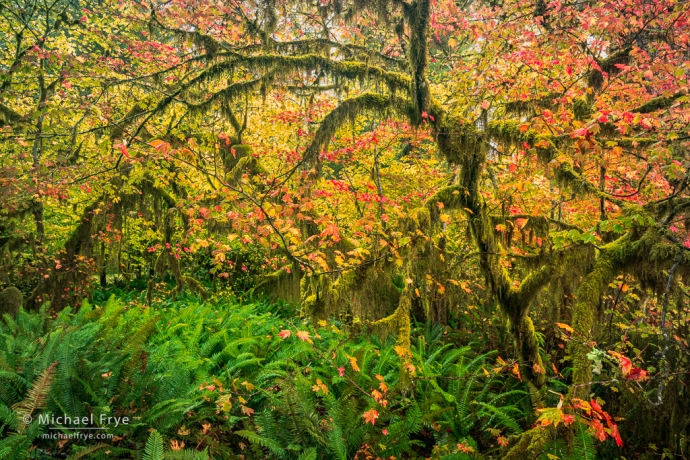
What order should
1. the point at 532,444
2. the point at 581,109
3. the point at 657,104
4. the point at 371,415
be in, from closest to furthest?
the point at 532,444
the point at 371,415
the point at 657,104
the point at 581,109

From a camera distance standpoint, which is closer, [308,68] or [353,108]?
[353,108]

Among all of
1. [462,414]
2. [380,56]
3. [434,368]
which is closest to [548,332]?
[434,368]

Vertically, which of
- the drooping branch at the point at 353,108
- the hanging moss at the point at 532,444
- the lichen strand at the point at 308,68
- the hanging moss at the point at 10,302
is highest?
the lichen strand at the point at 308,68

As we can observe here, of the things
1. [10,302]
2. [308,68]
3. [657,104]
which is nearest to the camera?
[657,104]

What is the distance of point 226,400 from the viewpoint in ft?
13.1

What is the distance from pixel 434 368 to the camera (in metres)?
6.13

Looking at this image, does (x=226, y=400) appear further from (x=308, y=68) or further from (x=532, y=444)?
(x=308, y=68)

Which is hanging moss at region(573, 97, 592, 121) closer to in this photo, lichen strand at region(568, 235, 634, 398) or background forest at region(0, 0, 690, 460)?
background forest at region(0, 0, 690, 460)

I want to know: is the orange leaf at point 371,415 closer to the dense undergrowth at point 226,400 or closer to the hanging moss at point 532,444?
the dense undergrowth at point 226,400

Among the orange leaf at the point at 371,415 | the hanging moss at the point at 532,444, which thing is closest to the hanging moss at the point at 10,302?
the orange leaf at the point at 371,415

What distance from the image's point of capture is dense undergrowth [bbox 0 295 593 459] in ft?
11.8

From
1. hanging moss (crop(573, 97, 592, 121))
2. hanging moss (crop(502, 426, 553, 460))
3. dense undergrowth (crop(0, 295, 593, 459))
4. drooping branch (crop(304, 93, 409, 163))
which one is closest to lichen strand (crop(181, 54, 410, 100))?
drooping branch (crop(304, 93, 409, 163))

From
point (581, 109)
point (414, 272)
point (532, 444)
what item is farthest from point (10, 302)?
point (581, 109)

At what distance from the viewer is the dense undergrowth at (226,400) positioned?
11.8 ft
